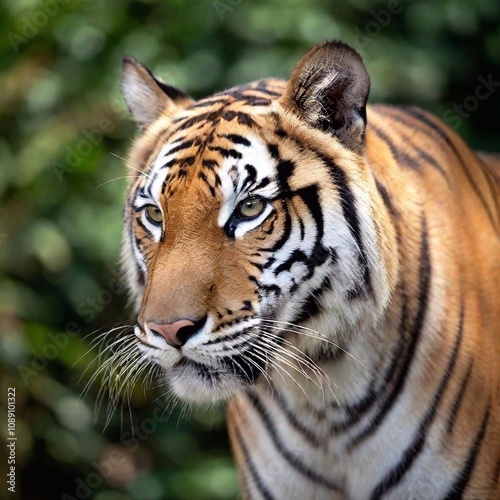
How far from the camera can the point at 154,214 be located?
2.03 meters

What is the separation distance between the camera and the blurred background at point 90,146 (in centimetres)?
405

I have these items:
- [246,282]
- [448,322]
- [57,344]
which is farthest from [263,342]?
[57,344]

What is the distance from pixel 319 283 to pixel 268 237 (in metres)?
0.15

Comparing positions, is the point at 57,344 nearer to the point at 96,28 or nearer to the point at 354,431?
the point at 96,28

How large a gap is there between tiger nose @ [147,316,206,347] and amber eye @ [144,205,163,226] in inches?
11.4

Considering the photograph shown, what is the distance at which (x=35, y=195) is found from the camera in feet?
13.5

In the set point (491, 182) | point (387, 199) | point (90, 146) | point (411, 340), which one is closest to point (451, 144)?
point (491, 182)

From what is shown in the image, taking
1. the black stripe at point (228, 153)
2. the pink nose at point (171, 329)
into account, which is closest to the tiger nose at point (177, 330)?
the pink nose at point (171, 329)

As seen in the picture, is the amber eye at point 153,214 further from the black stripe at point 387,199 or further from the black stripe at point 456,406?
the black stripe at point 456,406

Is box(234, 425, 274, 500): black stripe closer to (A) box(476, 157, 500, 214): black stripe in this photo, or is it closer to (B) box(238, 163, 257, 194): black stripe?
(B) box(238, 163, 257, 194): black stripe

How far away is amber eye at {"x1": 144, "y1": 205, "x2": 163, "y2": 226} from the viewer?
6.62ft

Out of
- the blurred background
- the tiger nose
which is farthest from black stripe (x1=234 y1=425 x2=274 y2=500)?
the blurred background

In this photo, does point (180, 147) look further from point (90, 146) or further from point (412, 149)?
point (90, 146)

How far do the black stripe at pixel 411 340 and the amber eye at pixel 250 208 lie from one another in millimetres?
432
